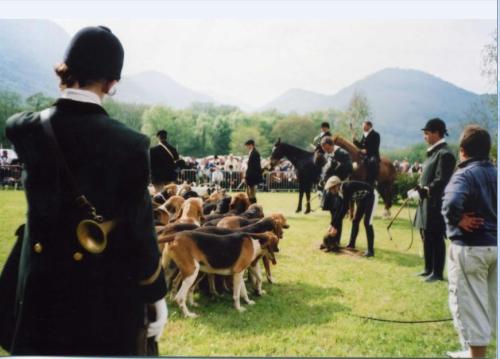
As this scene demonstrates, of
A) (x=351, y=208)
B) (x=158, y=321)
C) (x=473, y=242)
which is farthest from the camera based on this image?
(x=351, y=208)

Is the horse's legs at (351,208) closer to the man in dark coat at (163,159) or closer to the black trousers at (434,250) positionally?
the black trousers at (434,250)

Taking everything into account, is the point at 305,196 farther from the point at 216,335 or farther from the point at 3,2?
the point at 3,2

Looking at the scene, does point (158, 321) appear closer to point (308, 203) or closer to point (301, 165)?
point (308, 203)

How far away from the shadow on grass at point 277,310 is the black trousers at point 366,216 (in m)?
0.94

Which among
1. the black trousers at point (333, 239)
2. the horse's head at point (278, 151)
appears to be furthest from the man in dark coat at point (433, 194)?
the horse's head at point (278, 151)

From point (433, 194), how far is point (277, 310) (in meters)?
2.16

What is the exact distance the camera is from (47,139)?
2711mm

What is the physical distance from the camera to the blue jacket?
14.7ft

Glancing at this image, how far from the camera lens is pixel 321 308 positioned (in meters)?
5.06

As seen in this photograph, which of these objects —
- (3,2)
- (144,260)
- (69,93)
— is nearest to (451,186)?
(144,260)

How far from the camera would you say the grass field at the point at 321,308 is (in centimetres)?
468

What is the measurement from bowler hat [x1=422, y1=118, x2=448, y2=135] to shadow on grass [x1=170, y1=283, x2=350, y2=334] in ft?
6.71

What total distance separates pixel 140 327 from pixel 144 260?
0.43m

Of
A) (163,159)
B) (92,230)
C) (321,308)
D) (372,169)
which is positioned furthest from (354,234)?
(92,230)
